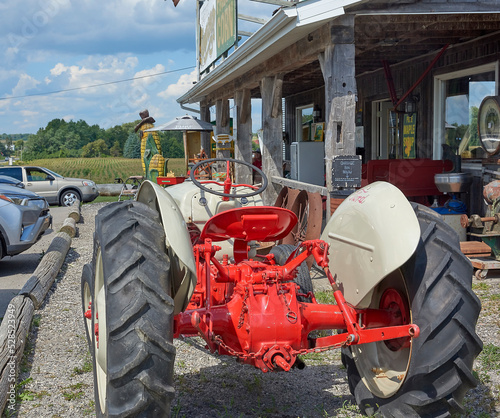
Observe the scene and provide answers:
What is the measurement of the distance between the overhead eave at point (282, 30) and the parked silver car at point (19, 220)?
4149 mm

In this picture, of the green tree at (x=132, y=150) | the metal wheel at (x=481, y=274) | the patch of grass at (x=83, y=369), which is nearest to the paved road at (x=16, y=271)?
the patch of grass at (x=83, y=369)

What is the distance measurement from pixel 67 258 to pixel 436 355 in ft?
25.3

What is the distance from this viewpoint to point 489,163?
8.02 meters

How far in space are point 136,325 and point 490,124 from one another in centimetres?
677

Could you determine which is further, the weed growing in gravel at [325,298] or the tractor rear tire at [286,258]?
the weed growing in gravel at [325,298]

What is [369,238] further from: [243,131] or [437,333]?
[243,131]

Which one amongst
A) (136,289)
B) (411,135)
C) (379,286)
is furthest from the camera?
(411,135)

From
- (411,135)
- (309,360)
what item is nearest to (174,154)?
(411,135)

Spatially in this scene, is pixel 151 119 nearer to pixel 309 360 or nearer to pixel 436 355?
pixel 309 360

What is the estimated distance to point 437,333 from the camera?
2.70m

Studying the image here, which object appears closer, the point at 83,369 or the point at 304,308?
the point at 304,308

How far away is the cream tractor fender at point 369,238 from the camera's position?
9.07 ft

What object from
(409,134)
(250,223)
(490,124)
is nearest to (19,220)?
(250,223)

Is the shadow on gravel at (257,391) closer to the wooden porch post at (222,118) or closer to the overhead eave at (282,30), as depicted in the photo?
the overhead eave at (282,30)
